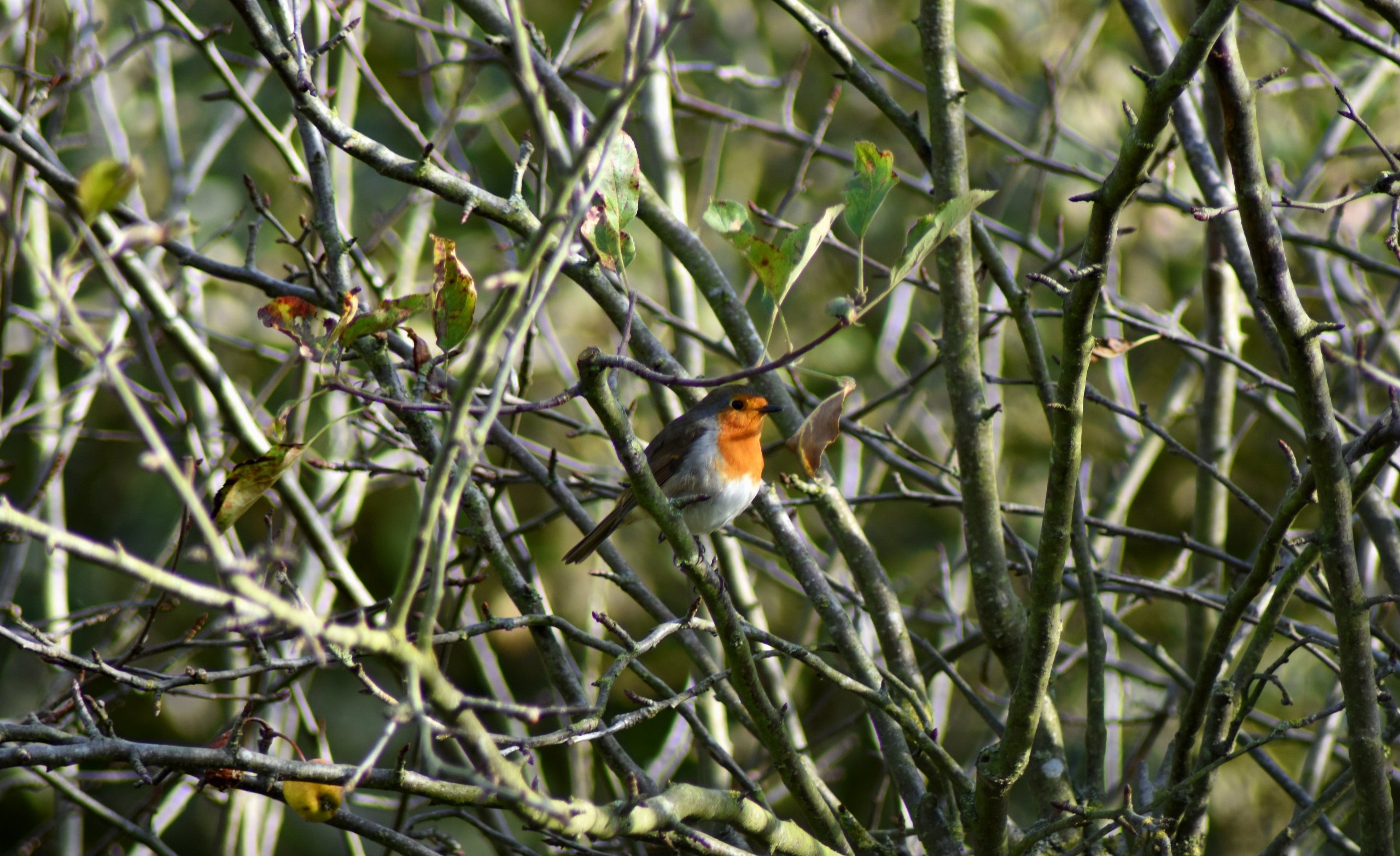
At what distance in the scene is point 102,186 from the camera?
1.13 m

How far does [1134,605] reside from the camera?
4016 millimetres

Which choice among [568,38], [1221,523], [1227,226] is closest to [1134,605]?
[1221,523]

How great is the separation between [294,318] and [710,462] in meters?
1.99

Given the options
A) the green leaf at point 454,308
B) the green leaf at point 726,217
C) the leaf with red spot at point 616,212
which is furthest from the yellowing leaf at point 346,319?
the green leaf at point 726,217

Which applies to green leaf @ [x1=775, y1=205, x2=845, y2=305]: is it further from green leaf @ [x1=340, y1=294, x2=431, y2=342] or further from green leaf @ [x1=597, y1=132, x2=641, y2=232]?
green leaf @ [x1=340, y1=294, x2=431, y2=342]

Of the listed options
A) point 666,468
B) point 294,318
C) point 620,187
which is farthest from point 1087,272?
point 666,468

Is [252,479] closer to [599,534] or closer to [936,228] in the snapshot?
[936,228]

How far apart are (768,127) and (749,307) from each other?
3283 mm

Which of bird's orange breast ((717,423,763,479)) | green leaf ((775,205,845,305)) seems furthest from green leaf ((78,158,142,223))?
bird's orange breast ((717,423,763,479))

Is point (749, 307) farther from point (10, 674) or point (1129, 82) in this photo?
point (10, 674)

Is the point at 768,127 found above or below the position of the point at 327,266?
above

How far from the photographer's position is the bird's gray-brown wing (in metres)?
3.60

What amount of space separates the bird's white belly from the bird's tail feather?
213 millimetres

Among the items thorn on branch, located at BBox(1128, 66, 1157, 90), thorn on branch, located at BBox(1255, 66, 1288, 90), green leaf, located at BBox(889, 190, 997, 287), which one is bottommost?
green leaf, located at BBox(889, 190, 997, 287)
